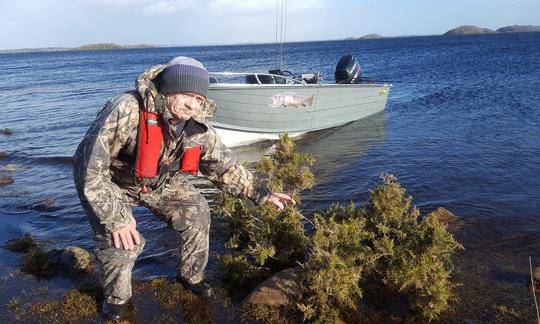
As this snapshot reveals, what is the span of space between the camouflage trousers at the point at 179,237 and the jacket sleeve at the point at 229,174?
1.07ft

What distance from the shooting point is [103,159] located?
10.3ft

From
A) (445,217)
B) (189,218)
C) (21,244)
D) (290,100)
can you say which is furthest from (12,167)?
(445,217)

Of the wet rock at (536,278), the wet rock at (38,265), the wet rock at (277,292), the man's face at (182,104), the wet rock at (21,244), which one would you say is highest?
the man's face at (182,104)

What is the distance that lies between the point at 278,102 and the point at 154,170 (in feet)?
27.8

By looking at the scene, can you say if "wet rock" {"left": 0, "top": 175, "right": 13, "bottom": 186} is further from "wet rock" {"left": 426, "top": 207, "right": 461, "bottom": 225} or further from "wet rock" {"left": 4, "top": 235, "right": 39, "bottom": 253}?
"wet rock" {"left": 426, "top": 207, "right": 461, "bottom": 225}

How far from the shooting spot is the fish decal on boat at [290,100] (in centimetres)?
1167

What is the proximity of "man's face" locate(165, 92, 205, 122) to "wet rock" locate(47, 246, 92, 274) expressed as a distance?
2702mm

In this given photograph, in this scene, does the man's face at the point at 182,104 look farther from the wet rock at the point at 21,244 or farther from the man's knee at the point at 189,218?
the wet rock at the point at 21,244

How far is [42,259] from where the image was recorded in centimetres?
512

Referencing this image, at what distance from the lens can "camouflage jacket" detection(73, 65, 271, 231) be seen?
314 cm

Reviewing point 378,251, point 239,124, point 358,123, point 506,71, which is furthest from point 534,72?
point 378,251

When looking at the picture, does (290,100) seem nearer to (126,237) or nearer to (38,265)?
(38,265)

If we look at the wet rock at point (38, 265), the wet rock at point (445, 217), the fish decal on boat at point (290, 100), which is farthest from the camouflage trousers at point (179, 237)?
the fish decal on boat at point (290, 100)

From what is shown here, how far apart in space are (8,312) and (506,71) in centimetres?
3320
